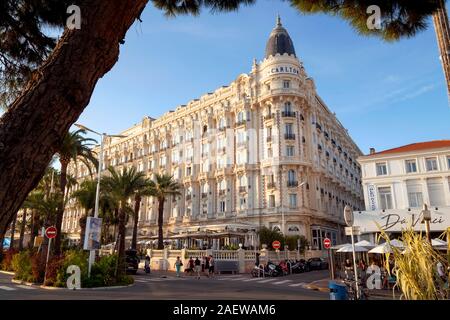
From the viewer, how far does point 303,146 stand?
159 ft

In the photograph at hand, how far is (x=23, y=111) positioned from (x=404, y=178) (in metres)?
35.1

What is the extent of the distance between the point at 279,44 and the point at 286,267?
33.7 meters

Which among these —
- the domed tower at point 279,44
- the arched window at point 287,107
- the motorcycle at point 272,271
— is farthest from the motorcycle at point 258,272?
the domed tower at point 279,44

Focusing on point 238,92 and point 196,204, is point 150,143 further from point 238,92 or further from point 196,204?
point 238,92

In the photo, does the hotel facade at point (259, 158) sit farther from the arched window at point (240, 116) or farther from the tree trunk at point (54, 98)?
the tree trunk at point (54, 98)

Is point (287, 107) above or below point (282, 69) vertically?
below

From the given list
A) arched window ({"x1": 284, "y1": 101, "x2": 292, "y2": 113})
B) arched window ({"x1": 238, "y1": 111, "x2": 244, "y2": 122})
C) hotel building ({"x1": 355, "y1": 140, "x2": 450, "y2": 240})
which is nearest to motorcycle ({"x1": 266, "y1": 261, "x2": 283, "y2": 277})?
hotel building ({"x1": 355, "y1": 140, "x2": 450, "y2": 240})

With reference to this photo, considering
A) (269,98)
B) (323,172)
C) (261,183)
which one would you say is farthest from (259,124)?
(323,172)

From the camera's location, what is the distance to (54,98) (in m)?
2.56

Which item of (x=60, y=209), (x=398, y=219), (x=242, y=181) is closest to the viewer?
(x=60, y=209)

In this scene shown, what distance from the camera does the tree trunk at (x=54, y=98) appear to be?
7.59ft

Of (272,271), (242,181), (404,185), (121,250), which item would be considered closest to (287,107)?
(242,181)

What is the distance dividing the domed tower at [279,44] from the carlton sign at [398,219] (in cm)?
2808

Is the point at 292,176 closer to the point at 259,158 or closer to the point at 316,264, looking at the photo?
the point at 259,158
